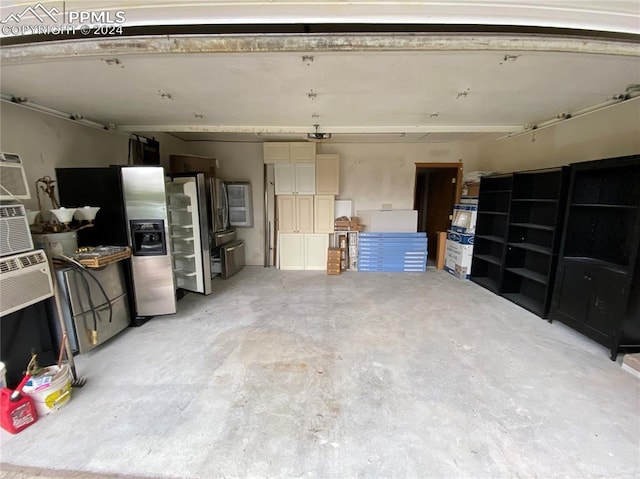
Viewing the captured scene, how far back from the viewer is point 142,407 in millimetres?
1822

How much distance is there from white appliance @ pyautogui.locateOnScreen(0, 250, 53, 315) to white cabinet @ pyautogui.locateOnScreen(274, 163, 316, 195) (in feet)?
12.0

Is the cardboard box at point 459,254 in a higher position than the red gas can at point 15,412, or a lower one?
higher

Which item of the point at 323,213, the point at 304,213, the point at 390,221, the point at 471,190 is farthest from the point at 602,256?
the point at 304,213

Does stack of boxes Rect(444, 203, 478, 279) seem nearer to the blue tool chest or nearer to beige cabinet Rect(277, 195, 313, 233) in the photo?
the blue tool chest

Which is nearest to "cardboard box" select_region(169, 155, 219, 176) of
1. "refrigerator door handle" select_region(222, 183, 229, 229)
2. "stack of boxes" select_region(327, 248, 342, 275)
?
"refrigerator door handle" select_region(222, 183, 229, 229)

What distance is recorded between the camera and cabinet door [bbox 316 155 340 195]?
5129mm

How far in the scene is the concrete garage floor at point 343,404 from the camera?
4.74 ft

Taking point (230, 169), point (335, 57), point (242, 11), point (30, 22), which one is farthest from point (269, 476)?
point (230, 169)

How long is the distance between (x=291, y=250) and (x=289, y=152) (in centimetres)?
199

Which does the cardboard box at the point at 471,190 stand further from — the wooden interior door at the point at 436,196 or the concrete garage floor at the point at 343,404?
the concrete garage floor at the point at 343,404

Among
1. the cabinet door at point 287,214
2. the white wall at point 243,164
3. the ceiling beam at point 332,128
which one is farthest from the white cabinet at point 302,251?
the ceiling beam at point 332,128

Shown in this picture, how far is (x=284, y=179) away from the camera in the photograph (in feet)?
16.9

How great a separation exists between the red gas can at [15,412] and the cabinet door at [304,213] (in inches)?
162

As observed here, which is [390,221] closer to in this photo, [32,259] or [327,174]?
[327,174]
